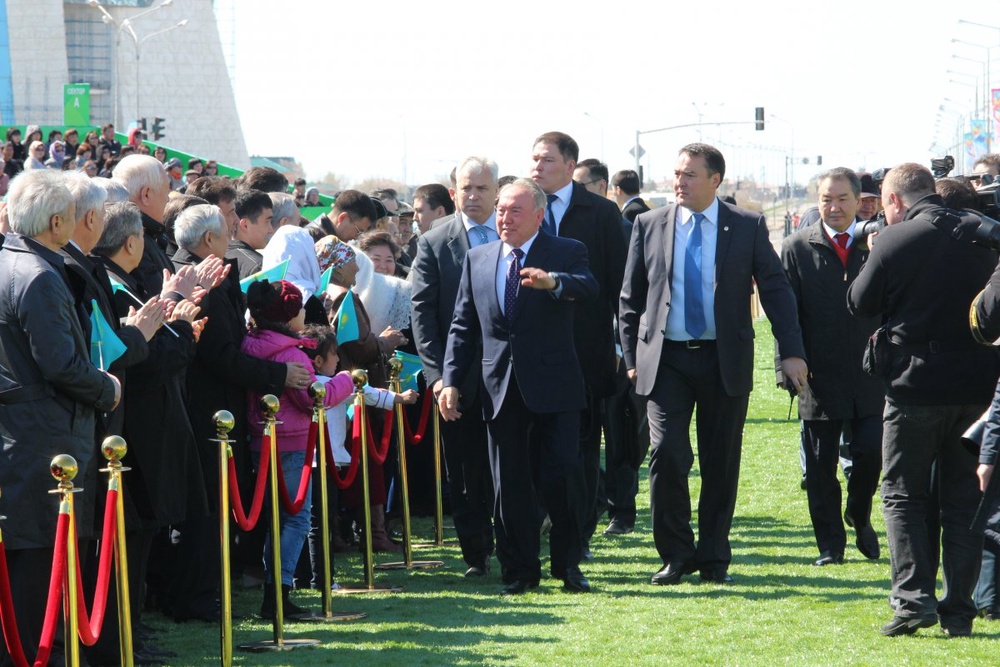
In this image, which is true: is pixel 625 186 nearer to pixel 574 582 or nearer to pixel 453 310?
pixel 453 310

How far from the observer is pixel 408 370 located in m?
10.2

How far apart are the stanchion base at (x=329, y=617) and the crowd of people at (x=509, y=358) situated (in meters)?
0.07

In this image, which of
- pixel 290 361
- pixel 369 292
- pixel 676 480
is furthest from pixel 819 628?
pixel 369 292

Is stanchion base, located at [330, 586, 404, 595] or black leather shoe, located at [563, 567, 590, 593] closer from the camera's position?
black leather shoe, located at [563, 567, 590, 593]

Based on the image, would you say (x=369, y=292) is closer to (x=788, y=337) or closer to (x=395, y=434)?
(x=395, y=434)

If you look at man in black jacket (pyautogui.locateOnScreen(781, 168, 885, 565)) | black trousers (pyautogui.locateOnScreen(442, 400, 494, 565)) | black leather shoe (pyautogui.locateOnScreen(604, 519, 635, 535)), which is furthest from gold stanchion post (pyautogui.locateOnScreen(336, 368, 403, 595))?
man in black jacket (pyautogui.locateOnScreen(781, 168, 885, 565))

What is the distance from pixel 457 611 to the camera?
7.79 m

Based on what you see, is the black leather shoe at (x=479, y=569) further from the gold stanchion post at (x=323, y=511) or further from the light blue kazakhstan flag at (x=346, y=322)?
the light blue kazakhstan flag at (x=346, y=322)

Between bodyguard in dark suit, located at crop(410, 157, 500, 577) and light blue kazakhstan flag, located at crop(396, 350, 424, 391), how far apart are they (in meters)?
1.17

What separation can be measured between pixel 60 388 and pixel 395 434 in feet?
15.4

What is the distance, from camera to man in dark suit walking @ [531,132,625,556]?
909 cm

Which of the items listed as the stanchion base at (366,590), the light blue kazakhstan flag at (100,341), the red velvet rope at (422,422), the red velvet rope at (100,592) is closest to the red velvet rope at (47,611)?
the red velvet rope at (100,592)

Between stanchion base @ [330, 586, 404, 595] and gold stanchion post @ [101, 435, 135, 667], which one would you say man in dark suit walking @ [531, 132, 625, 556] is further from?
gold stanchion post @ [101, 435, 135, 667]

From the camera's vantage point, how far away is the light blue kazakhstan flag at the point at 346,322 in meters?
8.79
